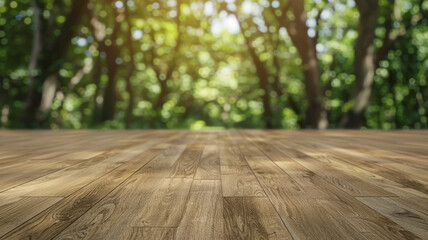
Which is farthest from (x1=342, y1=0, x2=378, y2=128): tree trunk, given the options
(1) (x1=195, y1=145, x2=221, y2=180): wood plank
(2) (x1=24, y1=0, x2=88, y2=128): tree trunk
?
(2) (x1=24, y1=0, x2=88, y2=128): tree trunk

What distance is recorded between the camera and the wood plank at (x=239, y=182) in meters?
1.49

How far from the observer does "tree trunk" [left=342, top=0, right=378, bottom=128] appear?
6.84m

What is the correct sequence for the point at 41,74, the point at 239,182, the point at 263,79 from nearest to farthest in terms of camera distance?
the point at 239,182 < the point at 41,74 < the point at 263,79

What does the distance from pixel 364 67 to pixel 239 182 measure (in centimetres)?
601

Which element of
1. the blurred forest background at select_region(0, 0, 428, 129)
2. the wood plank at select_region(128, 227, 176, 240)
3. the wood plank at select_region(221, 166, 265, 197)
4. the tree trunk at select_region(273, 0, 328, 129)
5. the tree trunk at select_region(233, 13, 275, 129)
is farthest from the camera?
the tree trunk at select_region(233, 13, 275, 129)

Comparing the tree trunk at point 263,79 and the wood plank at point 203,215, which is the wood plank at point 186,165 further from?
the tree trunk at point 263,79

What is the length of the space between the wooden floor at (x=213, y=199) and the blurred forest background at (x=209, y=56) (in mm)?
5209

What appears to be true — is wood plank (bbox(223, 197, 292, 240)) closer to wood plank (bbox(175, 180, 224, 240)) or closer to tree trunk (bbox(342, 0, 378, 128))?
wood plank (bbox(175, 180, 224, 240))

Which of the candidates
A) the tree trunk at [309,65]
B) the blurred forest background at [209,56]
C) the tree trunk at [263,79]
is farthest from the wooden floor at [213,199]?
the tree trunk at [263,79]

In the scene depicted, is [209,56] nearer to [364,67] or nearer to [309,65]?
[309,65]

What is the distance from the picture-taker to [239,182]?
1.70m

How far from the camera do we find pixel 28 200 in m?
1.37

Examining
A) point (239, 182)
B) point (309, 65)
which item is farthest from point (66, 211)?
point (309, 65)

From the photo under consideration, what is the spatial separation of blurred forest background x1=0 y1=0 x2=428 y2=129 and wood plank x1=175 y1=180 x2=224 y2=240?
5.77 m
